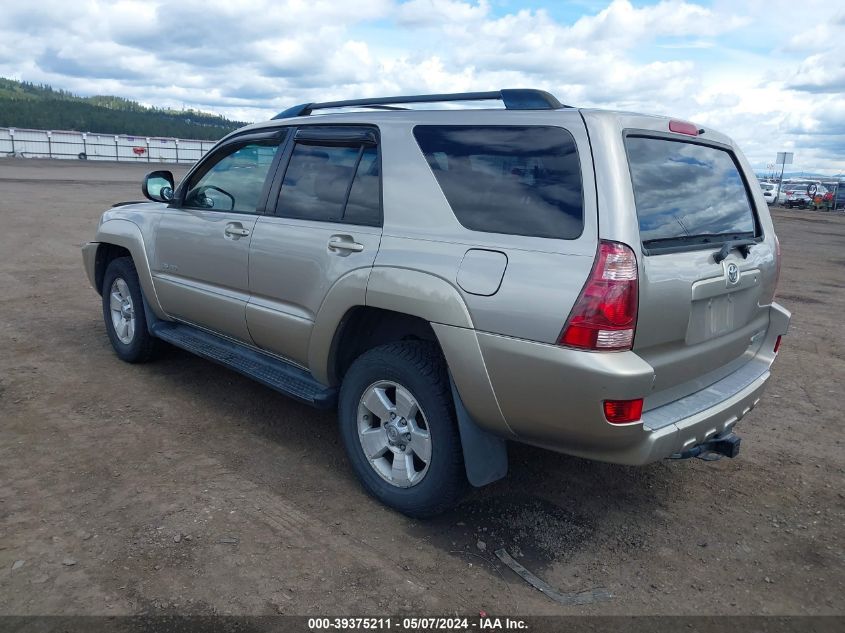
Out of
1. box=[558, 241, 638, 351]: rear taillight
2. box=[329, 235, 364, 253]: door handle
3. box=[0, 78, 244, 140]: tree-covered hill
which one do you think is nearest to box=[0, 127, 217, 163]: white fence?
box=[0, 78, 244, 140]: tree-covered hill

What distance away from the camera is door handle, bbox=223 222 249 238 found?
4.07m

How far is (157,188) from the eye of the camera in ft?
16.1

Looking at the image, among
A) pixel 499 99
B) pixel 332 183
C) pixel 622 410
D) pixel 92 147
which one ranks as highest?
pixel 499 99

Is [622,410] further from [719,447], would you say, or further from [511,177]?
[511,177]

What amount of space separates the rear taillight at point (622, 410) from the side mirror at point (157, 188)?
3484 mm

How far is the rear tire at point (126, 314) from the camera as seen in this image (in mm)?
5191

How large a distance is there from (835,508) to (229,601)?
302 cm

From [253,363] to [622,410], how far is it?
7.61 ft

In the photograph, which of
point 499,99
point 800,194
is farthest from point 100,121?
point 499,99

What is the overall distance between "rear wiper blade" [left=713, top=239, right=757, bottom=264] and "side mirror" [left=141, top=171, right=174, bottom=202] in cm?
357

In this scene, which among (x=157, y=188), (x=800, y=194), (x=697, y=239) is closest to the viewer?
(x=697, y=239)

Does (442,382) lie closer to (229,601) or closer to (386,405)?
(386,405)

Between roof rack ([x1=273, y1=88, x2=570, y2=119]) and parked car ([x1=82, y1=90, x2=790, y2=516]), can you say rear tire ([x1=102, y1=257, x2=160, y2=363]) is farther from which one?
roof rack ([x1=273, y1=88, x2=570, y2=119])

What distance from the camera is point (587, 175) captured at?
2715mm
